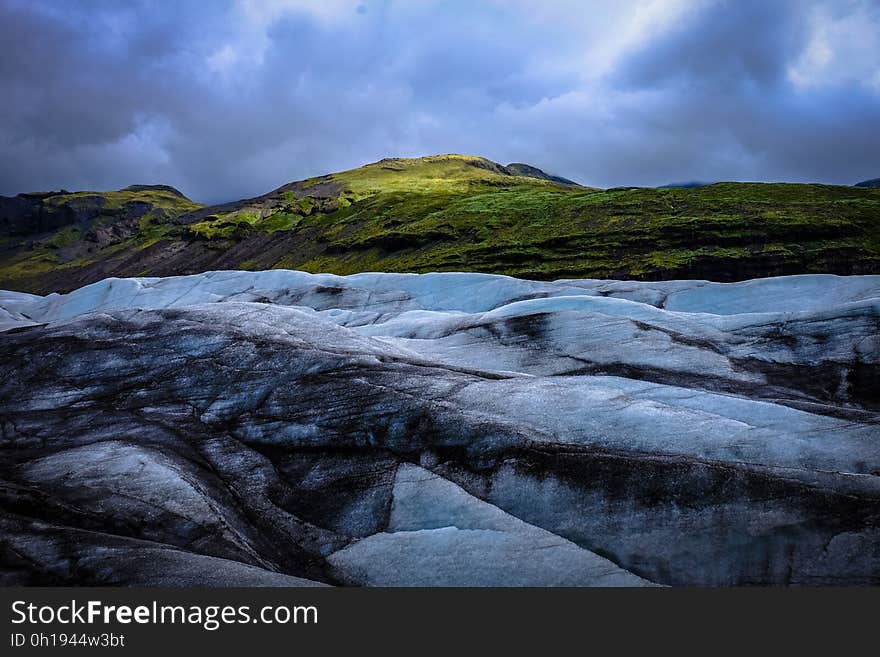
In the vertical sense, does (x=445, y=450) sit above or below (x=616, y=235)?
below

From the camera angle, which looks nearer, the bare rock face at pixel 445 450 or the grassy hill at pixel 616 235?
the bare rock face at pixel 445 450

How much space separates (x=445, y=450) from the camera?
1686cm

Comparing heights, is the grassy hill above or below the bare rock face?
above

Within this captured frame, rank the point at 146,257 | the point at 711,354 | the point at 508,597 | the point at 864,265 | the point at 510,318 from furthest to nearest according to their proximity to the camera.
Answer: the point at 146,257 < the point at 864,265 < the point at 510,318 < the point at 711,354 < the point at 508,597

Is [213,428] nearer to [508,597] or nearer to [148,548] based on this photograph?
[148,548]

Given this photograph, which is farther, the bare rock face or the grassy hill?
the grassy hill

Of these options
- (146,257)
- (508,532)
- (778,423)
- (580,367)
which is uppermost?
(146,257)

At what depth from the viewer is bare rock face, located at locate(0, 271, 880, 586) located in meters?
12.6

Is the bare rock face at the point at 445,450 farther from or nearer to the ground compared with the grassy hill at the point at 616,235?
nearer to the ground

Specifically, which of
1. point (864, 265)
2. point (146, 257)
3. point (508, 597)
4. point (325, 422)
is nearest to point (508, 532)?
point (508, 597)

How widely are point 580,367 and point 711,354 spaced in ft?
17.7

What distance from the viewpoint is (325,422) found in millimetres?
18891

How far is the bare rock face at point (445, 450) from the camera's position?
12.6 meters

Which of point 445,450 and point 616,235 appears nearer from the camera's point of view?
point 445,450
